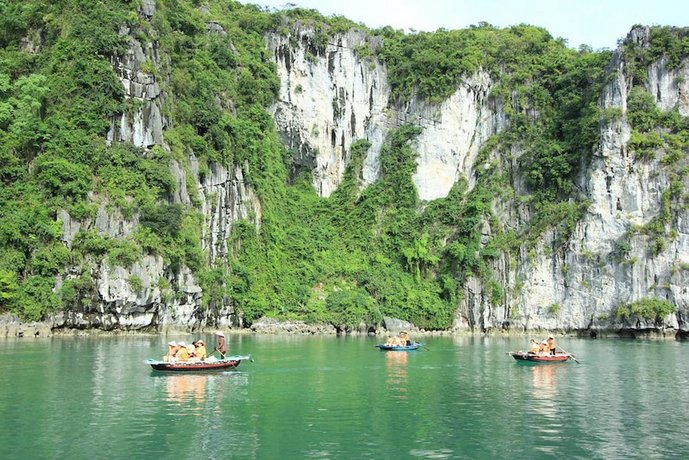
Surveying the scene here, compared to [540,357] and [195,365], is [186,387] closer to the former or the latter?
[195,365]

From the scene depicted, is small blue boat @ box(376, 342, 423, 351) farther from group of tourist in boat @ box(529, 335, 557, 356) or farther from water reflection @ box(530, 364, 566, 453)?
water reflection @ box(530, 364, 566, 453)

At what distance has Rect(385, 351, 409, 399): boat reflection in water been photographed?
21042 mm

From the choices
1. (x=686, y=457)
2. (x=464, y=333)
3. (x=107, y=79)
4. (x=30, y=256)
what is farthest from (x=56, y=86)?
(x=686, y=457)

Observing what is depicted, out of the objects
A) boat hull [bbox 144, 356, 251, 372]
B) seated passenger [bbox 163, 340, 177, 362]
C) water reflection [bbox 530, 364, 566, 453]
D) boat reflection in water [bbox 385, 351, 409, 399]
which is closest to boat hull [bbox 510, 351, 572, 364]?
water reflection [bbox 530, 364, 566, 453]

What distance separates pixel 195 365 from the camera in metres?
24.5

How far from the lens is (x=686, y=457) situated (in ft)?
43.8

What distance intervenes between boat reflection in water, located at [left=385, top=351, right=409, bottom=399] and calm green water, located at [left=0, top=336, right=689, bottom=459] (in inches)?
4.5

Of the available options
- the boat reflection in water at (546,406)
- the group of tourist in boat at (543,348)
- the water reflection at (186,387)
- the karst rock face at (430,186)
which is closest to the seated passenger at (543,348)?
the group of tourist in boat at (543,348)

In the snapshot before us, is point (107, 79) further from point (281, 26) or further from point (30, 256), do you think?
point (281, 26)

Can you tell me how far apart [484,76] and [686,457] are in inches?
2166

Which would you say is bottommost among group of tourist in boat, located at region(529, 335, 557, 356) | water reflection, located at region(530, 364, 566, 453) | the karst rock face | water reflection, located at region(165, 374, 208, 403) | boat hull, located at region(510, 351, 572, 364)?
water reflection, located at region(530, 364, 566, 453)

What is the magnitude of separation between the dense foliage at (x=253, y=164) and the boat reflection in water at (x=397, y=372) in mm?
16776

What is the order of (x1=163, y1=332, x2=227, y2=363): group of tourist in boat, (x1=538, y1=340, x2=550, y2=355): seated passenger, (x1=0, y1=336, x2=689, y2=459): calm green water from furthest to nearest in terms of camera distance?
1. (x1=538, y1=340, x2=550, y2=355): seated passenger
2. (x1=163, y1=332, x2=227, y2=363): group of tourist in boat
3. (x1=0, y1=336, x2=689, y2=459): calm green water

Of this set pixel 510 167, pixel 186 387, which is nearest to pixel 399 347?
pixel 186 387
